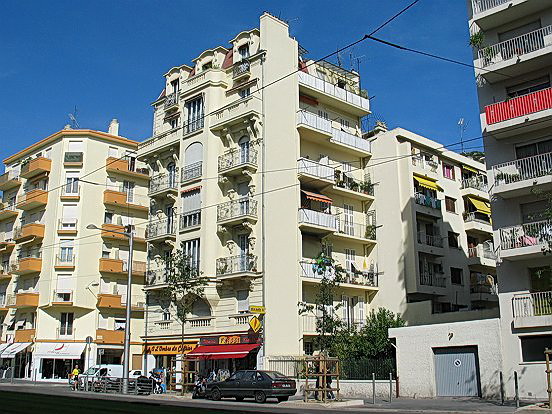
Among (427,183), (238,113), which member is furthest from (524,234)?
(238,113)

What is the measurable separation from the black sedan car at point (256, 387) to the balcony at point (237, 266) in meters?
8.88

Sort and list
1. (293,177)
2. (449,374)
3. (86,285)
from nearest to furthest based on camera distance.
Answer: (449,374), (293,177), (86,285)

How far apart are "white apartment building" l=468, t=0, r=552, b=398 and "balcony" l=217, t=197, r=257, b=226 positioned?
14.7 meters

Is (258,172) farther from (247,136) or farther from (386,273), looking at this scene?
(386,273)

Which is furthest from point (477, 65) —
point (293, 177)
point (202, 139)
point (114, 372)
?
point (114, 372)

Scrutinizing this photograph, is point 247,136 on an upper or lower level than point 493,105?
upper

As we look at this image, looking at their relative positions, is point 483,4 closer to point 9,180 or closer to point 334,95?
point 334,95

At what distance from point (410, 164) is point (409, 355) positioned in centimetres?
1668

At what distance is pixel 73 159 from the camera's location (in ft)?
186

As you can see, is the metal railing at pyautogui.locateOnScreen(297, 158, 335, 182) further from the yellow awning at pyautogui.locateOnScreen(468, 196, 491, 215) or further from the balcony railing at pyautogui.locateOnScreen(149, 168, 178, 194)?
the yellow awning at pyautogui.locateOnScreen(468, 196, 491, 215)

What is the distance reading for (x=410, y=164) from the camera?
4406 centimetres

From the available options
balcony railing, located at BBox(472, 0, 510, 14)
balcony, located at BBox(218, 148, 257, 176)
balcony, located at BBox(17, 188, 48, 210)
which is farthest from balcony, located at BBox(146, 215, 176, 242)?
balcony railing, located at BBox(472, 0, 510, 14)

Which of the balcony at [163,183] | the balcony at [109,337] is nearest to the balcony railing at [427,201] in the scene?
the balcony at [163,183]

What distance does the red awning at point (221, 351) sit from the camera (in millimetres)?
36916
